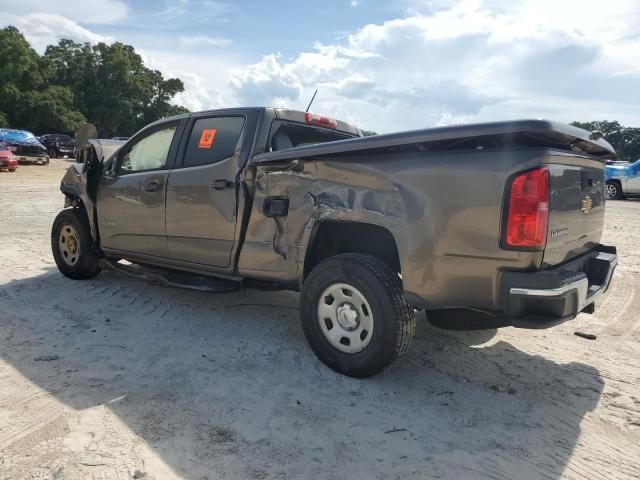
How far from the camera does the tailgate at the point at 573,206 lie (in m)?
2.89

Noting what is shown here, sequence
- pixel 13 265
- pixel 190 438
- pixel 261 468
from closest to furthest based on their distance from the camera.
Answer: pixel 261 468 < pixel 190 438 < pixel 13 265

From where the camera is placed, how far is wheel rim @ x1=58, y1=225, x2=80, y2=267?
18.6 ft

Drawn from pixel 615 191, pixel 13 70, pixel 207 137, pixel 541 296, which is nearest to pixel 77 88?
pixel 13 70

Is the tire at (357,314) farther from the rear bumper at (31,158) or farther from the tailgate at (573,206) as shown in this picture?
the rear bumper at (31,158)

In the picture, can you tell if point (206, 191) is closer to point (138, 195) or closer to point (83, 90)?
point (138, 195)

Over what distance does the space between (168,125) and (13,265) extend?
3.10m

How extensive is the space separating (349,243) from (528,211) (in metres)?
1.42

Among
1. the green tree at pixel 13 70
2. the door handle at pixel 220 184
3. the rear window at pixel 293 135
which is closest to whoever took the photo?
the door handle at pixel 220 184

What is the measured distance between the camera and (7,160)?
21.6 meters

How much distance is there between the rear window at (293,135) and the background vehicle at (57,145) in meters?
35.1

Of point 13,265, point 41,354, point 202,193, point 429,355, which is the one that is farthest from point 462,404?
point 13,265

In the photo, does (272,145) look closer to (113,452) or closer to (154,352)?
(154,352)

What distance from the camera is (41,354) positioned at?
12.4 ft

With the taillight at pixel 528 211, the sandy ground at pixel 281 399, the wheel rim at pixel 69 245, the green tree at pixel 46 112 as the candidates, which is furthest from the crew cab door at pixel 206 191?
the green tree at pixel 46 112
